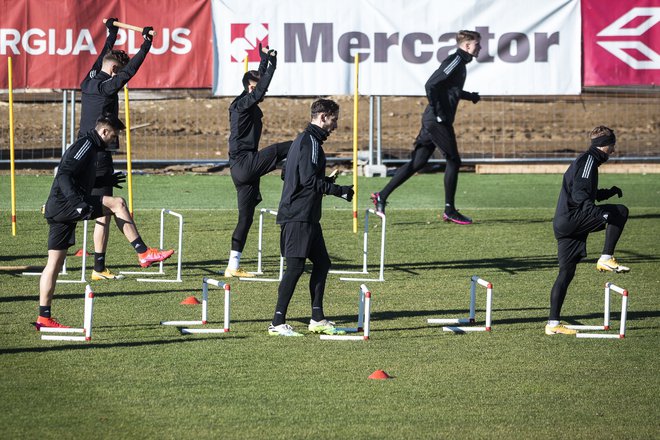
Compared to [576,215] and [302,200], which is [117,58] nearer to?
[302,200]

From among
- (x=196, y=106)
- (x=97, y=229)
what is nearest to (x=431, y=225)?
(x=97, y=229)

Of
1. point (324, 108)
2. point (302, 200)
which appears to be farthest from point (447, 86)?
point (302, 200)

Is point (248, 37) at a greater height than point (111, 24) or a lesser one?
greater

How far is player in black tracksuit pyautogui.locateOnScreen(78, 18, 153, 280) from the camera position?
13.2m

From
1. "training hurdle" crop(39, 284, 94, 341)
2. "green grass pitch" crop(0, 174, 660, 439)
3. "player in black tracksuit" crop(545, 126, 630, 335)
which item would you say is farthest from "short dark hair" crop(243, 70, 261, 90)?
"player in black tracksuit" crop(545, 126, 630, 335)

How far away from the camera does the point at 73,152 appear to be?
10875mm

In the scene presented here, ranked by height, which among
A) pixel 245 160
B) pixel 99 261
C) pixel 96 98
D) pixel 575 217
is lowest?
pixel 99 261

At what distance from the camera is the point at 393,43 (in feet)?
74.7

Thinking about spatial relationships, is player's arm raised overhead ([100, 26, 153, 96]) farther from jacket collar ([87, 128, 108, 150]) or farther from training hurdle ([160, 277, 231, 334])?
training hurdle ([160, 277, 231, 334])

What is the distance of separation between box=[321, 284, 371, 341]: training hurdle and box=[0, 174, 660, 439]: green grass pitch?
4.5 inches

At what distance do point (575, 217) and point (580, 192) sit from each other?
0.75ft

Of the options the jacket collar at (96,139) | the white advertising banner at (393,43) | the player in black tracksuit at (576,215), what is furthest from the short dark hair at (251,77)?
the white advertising banner at (393,43)

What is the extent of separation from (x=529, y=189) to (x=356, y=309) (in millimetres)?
11260

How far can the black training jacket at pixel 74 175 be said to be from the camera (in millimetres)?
10758
